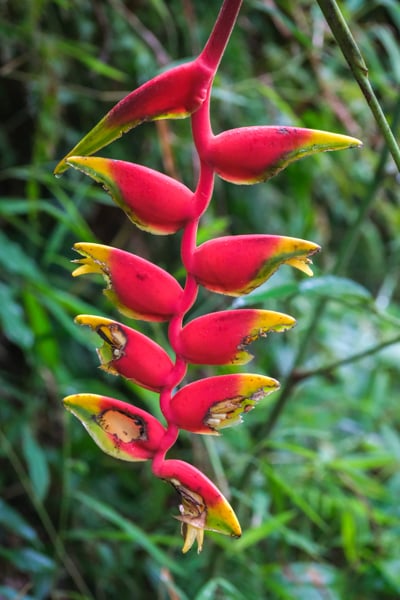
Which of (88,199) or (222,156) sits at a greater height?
(222,156)

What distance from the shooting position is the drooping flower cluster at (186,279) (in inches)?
10.4

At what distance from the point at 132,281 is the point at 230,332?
1.8 inches

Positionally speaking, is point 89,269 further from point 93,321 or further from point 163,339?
point 163,339

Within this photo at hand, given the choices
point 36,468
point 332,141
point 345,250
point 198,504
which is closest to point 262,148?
point 332,141

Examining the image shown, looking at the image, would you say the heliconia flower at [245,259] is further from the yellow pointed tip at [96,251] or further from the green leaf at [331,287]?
the green leaf at [331,287]

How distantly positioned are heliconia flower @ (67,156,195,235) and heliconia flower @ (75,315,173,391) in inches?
1.7

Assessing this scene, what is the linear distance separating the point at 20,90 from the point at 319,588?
953 mm

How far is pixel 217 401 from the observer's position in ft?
0.94

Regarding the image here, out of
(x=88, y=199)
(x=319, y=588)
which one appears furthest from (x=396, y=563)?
(x=88, y=199)

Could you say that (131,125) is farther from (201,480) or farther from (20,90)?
(20,90)

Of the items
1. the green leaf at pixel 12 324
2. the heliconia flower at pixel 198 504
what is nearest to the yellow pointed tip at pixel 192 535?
the heliconia flower at pixel 198 504

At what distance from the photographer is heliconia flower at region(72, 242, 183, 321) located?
29cm

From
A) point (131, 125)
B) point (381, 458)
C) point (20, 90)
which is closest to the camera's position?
point (131, 125)

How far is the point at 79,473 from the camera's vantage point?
3.44 ft
